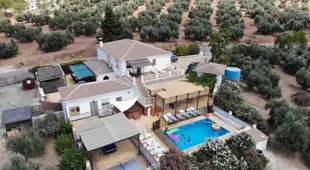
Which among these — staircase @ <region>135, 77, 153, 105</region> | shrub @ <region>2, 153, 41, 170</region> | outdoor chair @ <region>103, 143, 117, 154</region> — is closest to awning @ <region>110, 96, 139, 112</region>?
staircase @ <region>135, 77, 153, 105</region>

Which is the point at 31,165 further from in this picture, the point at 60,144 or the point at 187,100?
the point at 187,100

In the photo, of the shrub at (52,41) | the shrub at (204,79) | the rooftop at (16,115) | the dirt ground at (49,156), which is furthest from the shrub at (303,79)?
the shrub at (52,41)

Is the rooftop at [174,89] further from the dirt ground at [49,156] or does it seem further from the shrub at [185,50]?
the shrub at [185,50]

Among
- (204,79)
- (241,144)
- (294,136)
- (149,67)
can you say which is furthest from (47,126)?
(294,136)

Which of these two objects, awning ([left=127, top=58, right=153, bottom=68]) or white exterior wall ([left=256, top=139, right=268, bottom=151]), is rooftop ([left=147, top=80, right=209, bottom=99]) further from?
white exterior wall ([left=256, top=139, right=268, bottom=151])

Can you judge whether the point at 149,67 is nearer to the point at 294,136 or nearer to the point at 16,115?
the point at 16,115
